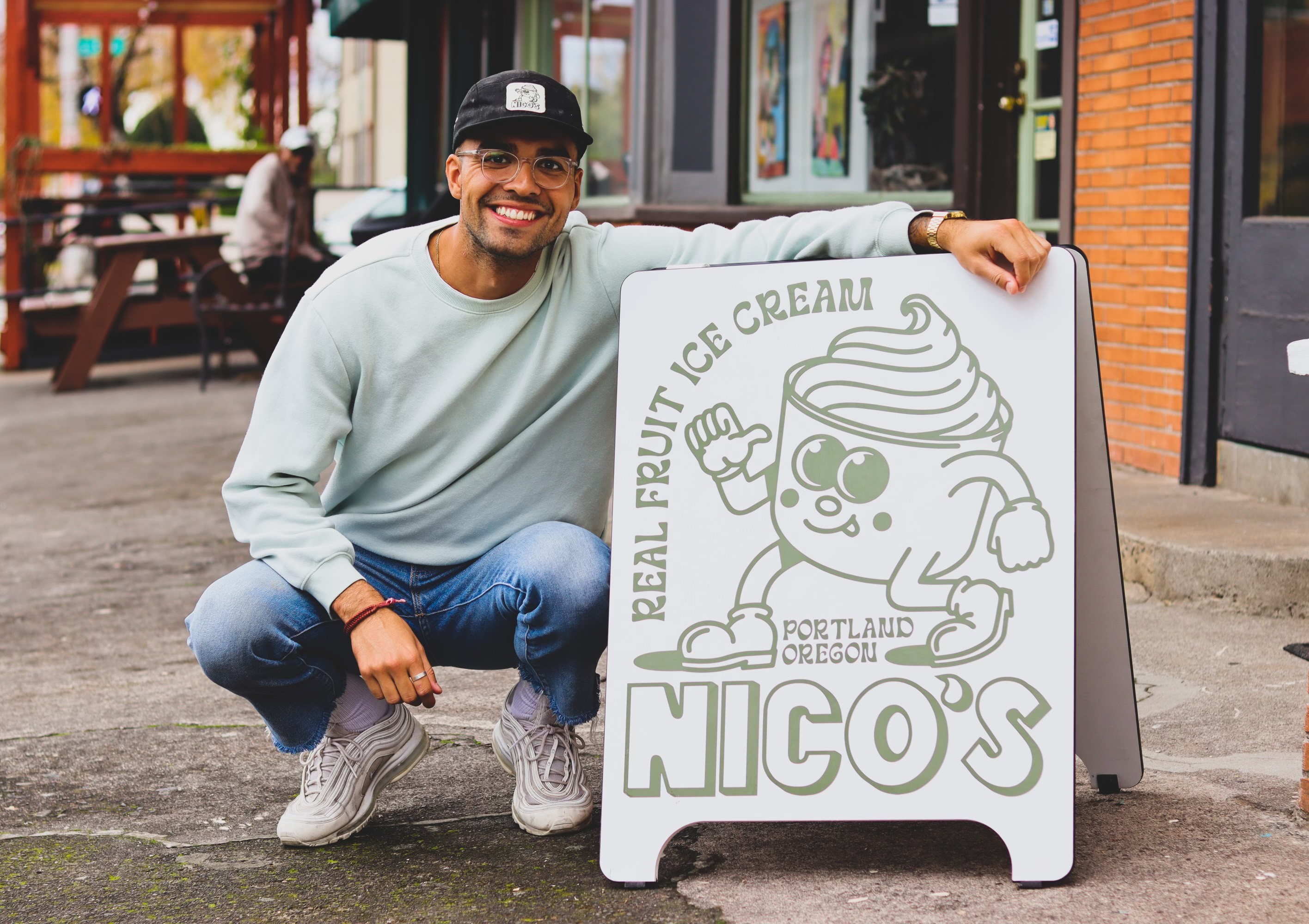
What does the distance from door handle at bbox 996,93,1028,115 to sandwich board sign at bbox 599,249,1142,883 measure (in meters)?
4.27

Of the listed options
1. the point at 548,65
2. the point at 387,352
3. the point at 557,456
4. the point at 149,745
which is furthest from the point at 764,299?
the point at 548,65

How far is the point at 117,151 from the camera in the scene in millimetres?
16031

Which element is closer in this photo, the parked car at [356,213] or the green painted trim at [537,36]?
the green painted trim at [537,36]

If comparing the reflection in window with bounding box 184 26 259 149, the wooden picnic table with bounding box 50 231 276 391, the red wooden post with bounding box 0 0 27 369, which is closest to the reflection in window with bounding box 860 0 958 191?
the wooden picnic table with bounding box 50 231 276 391

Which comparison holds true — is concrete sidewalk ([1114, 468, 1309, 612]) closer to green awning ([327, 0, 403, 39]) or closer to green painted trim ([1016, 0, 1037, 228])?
green painted trim ([1016, 0, 1037, 228])

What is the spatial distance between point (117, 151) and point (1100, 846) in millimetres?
15220

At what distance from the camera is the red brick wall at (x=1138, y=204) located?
5.47 metres

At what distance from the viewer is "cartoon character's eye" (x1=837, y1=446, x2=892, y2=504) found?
2.68 metres

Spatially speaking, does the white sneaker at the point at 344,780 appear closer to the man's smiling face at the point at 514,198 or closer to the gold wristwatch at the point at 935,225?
the man's smiling face at the point at 514,198

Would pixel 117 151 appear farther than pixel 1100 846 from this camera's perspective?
Yes

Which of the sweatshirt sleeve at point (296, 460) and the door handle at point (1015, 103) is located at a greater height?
the door handle at point (1015, 103)

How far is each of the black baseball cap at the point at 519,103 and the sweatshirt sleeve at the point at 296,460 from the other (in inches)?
18.5

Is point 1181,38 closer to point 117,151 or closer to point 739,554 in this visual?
point 739,554

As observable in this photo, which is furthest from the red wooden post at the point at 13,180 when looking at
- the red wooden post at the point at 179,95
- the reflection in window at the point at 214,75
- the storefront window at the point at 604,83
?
the reflection in window at the point at 214,75
